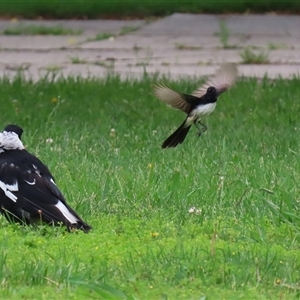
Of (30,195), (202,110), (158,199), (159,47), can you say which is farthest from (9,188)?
(159,47)

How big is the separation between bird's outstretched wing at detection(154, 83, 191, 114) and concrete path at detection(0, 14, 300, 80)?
4273mm

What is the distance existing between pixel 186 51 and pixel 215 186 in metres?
7.05

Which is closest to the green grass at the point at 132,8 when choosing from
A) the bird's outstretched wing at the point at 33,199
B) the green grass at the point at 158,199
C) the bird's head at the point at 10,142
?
the green grass at the point at 158,199

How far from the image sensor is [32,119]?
808cm

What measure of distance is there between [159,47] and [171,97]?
700 cm

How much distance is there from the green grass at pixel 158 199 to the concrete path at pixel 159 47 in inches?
73.2

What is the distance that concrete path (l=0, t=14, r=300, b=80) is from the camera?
1107 cm

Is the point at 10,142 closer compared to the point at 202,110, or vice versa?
the point at 10,142

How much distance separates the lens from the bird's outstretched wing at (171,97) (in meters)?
5.77

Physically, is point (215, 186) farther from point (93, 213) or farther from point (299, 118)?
point (299, 118)

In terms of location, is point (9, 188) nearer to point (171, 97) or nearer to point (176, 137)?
point (171, 97)

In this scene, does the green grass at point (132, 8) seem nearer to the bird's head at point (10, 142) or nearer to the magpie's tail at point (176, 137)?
the magpie's tail at point (176, 137)

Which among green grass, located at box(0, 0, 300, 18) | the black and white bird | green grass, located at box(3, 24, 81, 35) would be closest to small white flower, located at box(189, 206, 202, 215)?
the black and white bird

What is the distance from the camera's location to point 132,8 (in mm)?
15789
